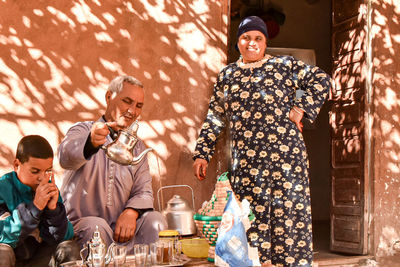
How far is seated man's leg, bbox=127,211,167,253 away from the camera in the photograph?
268cm

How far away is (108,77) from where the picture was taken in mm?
3551

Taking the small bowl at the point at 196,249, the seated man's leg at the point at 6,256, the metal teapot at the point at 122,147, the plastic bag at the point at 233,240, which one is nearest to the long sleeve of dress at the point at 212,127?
the small bowl at the point at 196,249

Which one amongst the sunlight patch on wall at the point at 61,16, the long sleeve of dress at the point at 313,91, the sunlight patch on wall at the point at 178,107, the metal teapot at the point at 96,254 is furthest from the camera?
the sunlight patch on wall at the point at 178,107

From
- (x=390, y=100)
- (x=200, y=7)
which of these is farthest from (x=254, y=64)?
(x=390, y=100)

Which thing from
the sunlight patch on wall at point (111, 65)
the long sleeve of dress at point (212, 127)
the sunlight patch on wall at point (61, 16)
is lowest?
the long sleeve of dress at point (212, 127)

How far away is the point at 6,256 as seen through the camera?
200 centimetres

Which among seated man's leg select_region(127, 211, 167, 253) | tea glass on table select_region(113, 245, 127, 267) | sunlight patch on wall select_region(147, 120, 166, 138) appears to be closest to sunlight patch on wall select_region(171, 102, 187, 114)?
sunlight patch on wall select_region(147, 120, 166, 138)

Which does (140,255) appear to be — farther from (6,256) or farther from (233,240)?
(6,256)

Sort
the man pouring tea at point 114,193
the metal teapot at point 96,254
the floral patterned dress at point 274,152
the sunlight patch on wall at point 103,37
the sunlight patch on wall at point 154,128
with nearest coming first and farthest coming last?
the metal teapot at point 96,254 → the man pouring tea at point 114,193 → the floral patterned dress at point 274,152 → the sunlight patch on wall at point 103,37 → the sunlight patch on wall at point 154,128

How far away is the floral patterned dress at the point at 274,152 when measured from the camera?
3012 mm

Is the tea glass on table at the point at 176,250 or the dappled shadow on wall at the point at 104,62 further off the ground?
the dappled shadow on wall at the point at 104,62

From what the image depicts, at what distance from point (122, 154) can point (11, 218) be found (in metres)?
0.62

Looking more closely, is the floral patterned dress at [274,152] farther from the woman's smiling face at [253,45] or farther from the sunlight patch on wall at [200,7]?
the sunlight patch on wall at [200,7]

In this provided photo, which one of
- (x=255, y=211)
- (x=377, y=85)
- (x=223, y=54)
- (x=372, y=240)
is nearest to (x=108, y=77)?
(x=223, y=54)
